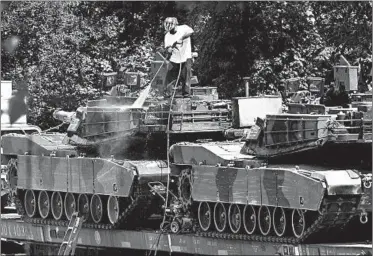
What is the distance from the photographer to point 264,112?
99.2 feet

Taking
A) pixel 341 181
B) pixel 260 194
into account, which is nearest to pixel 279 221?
pixel 260 194

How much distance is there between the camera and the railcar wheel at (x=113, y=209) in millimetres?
31188

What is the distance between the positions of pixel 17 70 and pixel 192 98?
11952mm

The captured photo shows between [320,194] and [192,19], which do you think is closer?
[320,194]

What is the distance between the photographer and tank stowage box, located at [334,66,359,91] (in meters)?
28.7

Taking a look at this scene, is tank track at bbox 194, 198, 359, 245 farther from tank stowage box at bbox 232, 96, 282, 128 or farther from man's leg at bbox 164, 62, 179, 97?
man's leg at bbox 164, 62, 179, 97

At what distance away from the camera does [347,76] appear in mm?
28797

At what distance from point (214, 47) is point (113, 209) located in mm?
12945

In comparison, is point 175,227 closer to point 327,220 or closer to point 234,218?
point 234,218

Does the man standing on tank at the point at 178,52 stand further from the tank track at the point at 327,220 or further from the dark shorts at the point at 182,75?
the tank track at the point at 327,220

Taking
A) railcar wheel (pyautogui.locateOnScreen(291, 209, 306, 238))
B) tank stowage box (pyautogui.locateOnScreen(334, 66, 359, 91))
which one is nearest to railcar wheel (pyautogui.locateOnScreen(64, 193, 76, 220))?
railcar wheel (pyautogui.locateOnScreen(291, 209, 306, 238))

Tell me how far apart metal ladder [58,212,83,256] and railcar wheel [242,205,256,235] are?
3.73m

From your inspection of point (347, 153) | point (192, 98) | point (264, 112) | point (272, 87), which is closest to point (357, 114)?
point (347, 153)

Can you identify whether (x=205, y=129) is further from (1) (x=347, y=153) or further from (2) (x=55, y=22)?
(2) (x=55, y=22)
